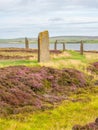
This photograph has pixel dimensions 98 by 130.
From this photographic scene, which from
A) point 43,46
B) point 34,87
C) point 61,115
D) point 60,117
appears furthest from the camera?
point 43,46

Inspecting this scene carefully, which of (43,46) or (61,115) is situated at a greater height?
(43,46)

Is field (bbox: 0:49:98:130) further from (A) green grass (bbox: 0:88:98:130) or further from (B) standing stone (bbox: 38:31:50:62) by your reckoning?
(B) standing stone (bbox: 38:31:50:62)

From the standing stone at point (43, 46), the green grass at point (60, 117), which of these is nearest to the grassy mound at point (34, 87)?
the green grass at point (60, 117)

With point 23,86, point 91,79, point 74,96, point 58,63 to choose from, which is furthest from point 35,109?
point 58,63

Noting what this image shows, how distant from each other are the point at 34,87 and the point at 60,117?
17.3 ft

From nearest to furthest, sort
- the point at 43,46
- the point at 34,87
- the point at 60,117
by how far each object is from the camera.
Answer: the point at 60,117, the point at 34,87, the point at 43,46

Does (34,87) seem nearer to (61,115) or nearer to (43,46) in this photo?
(61,115)

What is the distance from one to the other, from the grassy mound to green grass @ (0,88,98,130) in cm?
82

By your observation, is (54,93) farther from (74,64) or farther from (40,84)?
(74,64)

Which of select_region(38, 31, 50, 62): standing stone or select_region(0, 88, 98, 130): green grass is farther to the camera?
select_region(38, 31, 50, 62): standing stone

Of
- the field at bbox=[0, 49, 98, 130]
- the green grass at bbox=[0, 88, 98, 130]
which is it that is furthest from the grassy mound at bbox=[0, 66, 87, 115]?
the green grass at bbox=[0, 88, 98, 130]

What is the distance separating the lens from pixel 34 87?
2409cm

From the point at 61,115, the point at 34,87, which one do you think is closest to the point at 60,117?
the point at 61,115

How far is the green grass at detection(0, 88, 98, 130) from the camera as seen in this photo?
17016mm
